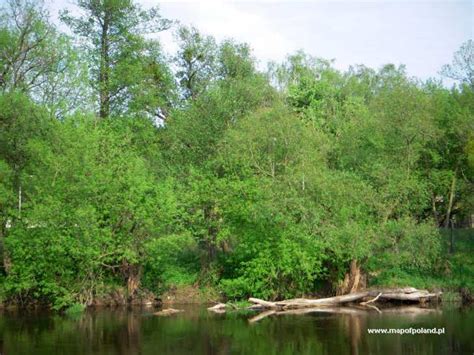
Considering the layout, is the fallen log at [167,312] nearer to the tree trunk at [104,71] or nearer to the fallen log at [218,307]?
the fallen log at [218,307]

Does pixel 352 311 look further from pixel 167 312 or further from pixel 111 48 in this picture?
pixel 111 48

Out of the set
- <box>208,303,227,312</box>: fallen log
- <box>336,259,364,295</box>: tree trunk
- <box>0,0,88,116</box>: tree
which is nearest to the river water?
<box>208,303,227,312</box>: fallen log

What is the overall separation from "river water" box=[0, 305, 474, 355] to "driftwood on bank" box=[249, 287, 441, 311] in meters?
2.17

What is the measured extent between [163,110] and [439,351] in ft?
118

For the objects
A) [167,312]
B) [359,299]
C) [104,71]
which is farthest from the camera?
[104,71]

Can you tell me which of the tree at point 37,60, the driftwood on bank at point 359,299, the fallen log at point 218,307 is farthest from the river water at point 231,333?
the tree at point 37,60

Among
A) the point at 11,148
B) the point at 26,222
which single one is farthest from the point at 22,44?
the point at 26,222

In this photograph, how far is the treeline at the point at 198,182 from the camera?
37.1 m

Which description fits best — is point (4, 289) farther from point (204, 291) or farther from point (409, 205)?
point (409, 205)

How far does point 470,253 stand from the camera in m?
42.6

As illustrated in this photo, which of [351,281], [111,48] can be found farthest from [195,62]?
[351,281]

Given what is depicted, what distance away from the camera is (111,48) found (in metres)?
48.9

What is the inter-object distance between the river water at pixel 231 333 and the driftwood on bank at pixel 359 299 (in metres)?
2.17

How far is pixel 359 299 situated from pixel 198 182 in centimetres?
1228
